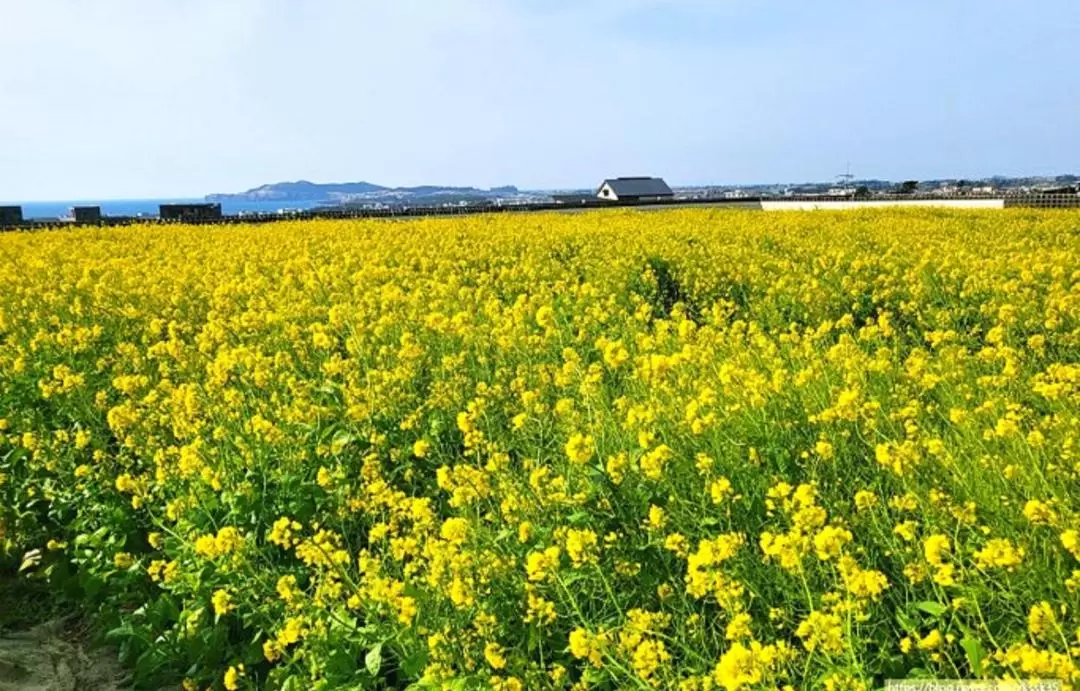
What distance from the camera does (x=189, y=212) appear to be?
2900 cm

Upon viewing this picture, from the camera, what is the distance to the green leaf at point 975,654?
6.15 feet

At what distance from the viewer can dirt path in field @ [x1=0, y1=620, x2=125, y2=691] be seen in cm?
354

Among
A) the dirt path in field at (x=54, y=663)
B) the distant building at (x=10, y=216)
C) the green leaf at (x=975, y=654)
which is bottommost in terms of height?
the dirt path in field at (x=54, y=663)

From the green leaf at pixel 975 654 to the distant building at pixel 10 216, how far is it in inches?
1089

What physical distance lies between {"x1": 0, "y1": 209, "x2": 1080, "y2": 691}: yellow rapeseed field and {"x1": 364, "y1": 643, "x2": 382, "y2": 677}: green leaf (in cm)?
2

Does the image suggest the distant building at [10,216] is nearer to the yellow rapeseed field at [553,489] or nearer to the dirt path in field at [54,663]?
the yellow rapeseed field at [553,489]

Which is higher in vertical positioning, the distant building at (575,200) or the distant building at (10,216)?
the distant building at (575,200)

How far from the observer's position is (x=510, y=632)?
8.51 feet

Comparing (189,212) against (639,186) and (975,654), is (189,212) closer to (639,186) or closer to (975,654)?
(975,654)

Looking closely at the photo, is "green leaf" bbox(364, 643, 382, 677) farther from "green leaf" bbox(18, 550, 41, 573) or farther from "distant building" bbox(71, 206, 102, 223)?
"distant building" bbox(71, 206, 102, 223)

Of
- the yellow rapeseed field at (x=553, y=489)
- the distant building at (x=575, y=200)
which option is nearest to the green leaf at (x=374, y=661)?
the yellow rapeseed field at (x=553, y=489)

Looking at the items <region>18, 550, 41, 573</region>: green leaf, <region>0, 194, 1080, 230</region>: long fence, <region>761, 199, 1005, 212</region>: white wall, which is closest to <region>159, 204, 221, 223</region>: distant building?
<region>0, 194, 1080, 230</region>: long fence

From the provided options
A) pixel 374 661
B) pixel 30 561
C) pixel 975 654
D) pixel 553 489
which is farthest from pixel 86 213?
pixel 975 654

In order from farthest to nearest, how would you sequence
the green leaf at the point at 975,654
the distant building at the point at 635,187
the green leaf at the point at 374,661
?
the distant building at the point at 635,187 → the green leaf at the point at 374,661 → the green leaf at the point at 975,654
